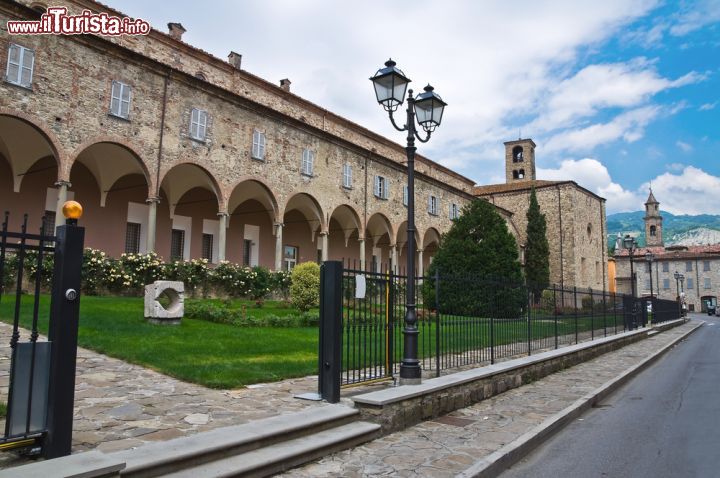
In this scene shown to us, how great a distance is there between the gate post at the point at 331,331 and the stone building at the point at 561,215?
4331 cm

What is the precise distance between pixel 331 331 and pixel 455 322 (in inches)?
126

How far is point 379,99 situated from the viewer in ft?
Answer: 23.2

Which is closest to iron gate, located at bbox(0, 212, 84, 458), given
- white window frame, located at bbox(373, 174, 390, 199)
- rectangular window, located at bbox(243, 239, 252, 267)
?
rectangular window, located at bbox(243, 239, 252, 267)

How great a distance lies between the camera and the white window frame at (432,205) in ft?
112

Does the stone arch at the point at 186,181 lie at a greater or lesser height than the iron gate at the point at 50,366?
greater

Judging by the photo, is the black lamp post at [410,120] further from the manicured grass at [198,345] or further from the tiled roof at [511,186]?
the tiled roof at [511,186]

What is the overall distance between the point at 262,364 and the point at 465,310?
12.6ft

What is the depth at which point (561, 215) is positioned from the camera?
156 feet

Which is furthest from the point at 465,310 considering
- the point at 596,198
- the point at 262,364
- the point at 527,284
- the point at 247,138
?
the point at 596,198

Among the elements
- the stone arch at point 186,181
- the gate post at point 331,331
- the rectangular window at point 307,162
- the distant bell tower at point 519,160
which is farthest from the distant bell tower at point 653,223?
the gate post at point 331,331

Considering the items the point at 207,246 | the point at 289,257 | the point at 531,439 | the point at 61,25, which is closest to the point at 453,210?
the point at 289,257

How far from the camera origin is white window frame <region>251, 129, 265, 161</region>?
72.0ft

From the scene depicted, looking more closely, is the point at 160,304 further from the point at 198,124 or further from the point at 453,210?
the point at 453,210

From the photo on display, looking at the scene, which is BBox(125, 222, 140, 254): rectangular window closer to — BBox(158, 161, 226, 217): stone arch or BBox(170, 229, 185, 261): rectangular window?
BBox(158, 161, 226, 217): stone arch
